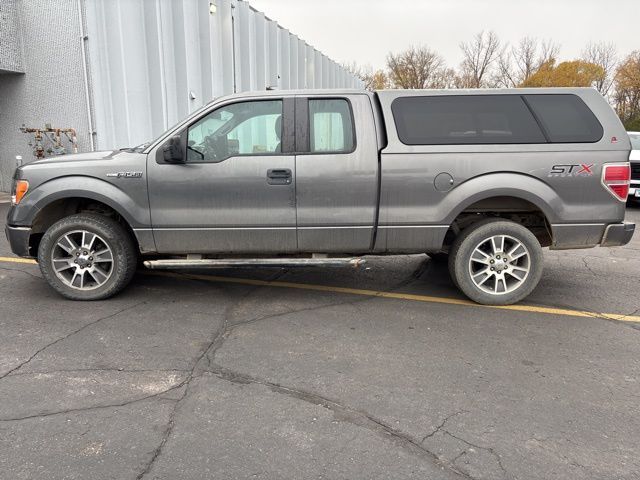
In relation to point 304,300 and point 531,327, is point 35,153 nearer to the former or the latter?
point 304,300

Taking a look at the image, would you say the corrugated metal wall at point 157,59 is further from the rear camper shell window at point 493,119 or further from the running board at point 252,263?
the rear camper shell window at point 493,119

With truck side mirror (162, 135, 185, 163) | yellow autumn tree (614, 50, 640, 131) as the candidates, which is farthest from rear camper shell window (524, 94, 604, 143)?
yellow autumn tree (614, 50, 640, 131)

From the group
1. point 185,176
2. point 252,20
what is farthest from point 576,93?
point 252,20

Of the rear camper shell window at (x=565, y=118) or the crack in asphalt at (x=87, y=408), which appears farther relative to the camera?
the rear camper shell window at (x=565, y=118)

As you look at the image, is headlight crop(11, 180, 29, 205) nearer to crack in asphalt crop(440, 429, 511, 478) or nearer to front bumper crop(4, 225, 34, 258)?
front bumper crop(4, 225, 34, 258)

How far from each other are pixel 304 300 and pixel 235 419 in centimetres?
217

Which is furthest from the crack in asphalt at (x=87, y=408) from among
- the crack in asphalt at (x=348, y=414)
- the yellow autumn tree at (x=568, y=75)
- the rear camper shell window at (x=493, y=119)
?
the yellow autumn tree at (x=568, y=75)

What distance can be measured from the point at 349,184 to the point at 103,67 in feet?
30.3

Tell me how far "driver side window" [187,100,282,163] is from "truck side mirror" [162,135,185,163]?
108mm

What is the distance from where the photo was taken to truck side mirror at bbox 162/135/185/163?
4.45 meters

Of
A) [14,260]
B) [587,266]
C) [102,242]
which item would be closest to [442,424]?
[102,242]

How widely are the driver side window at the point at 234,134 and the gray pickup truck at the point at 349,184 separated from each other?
0.4 inches

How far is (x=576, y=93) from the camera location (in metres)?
4.64

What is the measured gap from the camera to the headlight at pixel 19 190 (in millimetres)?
4645
